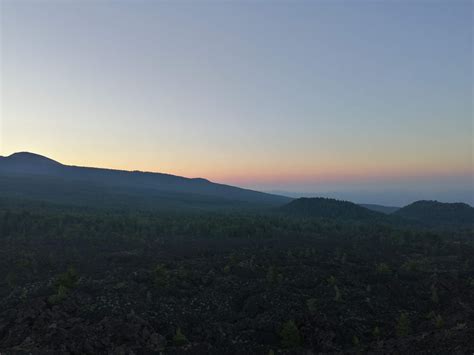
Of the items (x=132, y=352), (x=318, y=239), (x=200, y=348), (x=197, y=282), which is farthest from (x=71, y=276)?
(x=318, y=239)

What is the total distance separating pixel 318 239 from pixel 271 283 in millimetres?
26264

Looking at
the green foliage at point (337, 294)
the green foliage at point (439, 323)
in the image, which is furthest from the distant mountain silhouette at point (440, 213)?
the green foliage at point (439, 323)

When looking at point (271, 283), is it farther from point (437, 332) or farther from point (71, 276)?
point (71, 276)

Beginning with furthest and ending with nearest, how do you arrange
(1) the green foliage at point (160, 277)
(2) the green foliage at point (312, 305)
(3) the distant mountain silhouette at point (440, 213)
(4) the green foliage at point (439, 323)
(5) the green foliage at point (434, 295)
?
1. (3) the distant mountain silhouette at point (440, 213)
2. (1) the green foliage at point (160, 277)
3. (5) the green foliage at point (434, 295)
4. (2) the green foliage at point (312, 305)
5. (4) the green foliage at point (439, 323)

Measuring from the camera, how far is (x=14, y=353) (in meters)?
17.6

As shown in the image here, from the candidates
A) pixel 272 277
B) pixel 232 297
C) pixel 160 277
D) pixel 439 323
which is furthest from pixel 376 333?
pixel 160 277

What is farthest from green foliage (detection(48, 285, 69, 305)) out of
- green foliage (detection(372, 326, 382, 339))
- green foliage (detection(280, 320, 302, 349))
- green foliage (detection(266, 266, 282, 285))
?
green foliage (detection(372, 326, 382, 339))

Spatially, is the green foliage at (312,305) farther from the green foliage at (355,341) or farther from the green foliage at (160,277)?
the green foliage at (160,277)

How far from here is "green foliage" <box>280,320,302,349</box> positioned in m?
20.0

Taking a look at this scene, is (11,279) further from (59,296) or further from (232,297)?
(232,297)

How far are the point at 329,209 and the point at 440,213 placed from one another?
3629cm

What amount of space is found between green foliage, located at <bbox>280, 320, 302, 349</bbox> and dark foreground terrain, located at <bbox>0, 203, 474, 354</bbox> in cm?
6

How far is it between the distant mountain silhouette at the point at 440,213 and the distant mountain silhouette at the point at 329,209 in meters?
15.6

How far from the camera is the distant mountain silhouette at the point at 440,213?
100775 mm
